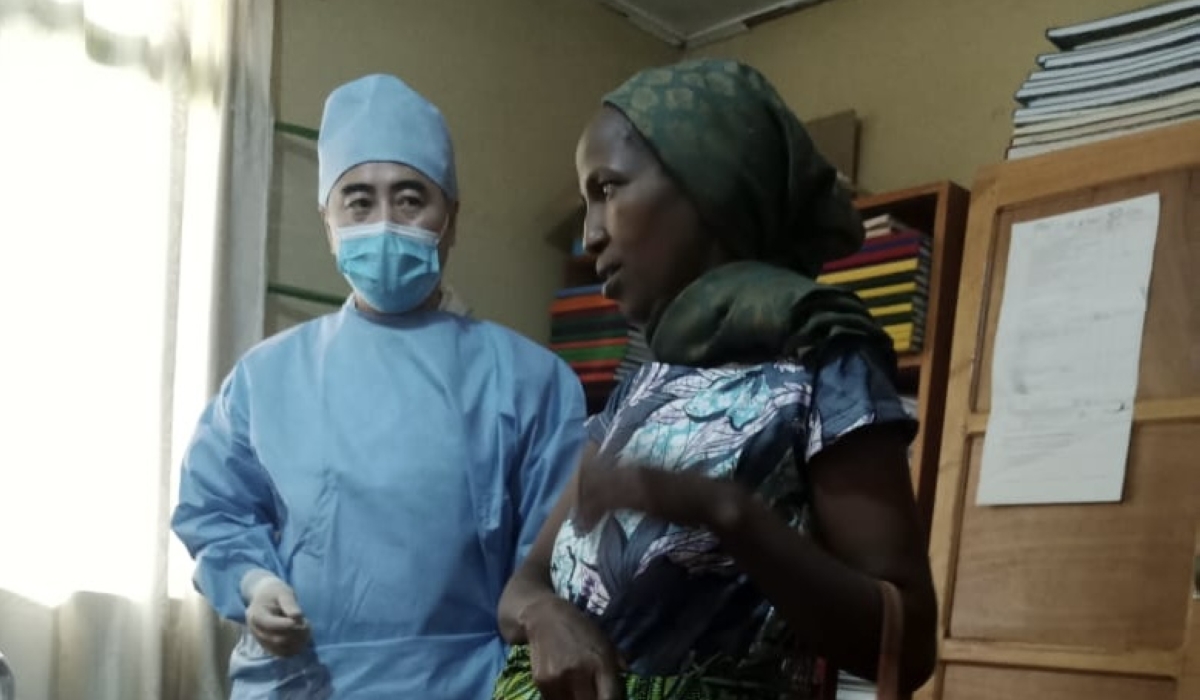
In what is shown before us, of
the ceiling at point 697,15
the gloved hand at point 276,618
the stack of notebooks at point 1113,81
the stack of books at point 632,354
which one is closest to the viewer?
the gloved hand at point 276,618

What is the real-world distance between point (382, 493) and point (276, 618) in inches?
7.4

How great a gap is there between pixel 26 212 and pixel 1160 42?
181cm

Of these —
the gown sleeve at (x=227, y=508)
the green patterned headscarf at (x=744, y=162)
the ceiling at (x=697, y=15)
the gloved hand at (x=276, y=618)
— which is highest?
the ceiling at (x=697, y=15)

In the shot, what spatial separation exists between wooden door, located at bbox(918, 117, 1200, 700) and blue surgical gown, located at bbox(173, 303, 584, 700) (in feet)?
2.27

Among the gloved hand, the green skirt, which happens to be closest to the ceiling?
the gloved hand

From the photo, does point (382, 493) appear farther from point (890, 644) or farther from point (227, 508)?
point (890, 644)

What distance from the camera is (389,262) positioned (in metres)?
1.63

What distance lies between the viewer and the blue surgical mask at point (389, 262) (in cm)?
163

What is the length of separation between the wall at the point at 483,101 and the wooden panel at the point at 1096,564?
1.32 m

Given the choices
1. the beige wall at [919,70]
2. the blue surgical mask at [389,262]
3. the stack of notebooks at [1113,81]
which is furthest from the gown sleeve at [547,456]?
the beige wall at [919,70]

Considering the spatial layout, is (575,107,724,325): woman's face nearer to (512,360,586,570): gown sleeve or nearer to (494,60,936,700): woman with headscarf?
(494,60,936,700): woman with headscarf

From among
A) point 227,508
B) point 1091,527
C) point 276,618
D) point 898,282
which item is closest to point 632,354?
point 898,282

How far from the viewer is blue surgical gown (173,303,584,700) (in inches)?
56.9

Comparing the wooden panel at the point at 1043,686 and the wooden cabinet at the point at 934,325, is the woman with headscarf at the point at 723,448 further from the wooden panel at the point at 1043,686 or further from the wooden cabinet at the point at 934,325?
the wooden cabinet at the point at 934,325
